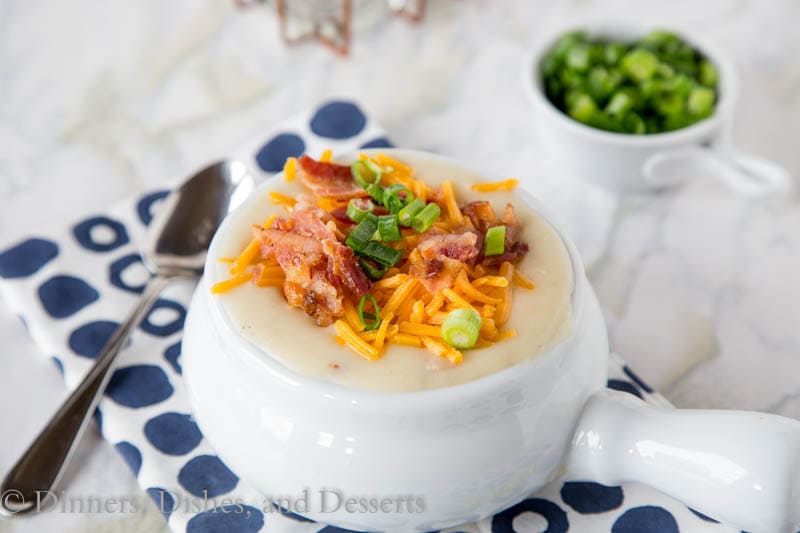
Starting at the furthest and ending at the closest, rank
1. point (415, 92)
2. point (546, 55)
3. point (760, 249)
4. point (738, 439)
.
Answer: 1. point (415, 92)
2. point (546, 55)
3. point (760, 249)
4. point (738, 439)

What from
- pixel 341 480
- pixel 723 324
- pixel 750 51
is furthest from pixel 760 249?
pixel 341 480

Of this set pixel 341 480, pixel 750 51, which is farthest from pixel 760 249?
pixel 341 480

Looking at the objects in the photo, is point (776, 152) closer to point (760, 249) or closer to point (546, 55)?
point (760, 249)

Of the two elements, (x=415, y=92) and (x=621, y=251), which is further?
(x=415, y=92)

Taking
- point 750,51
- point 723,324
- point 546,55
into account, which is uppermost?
point 546,55

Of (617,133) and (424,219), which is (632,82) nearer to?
(617,133)

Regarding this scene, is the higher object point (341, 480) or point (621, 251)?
point (341, 480)

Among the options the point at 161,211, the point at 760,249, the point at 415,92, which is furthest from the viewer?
the point at 415,92
